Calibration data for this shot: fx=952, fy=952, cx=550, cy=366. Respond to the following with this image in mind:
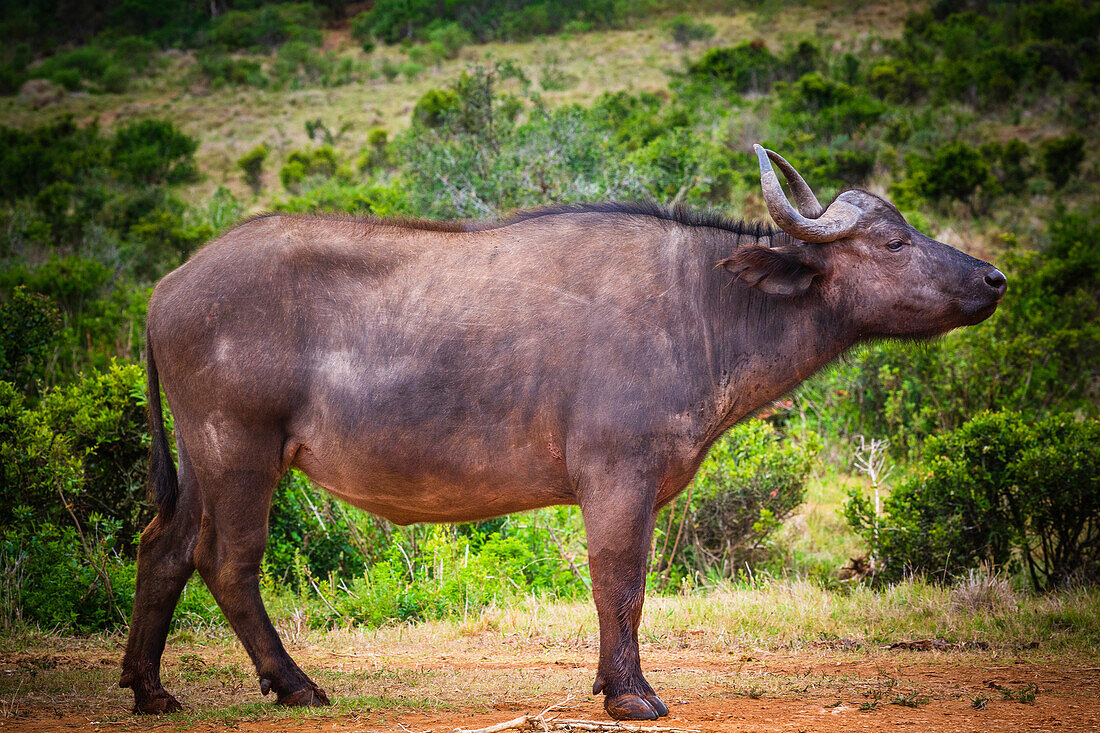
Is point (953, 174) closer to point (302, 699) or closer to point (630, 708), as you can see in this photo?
point (630, 708)

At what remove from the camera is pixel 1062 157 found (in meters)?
22.8

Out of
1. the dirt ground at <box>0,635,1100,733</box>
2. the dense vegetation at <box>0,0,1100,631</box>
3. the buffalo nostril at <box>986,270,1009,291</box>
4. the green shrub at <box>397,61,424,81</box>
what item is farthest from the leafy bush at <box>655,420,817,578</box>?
the green shrub at <box>397,61,424,81</box>

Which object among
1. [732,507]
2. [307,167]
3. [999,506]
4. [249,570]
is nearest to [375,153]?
[307,167]

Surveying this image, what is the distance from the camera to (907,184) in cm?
2052

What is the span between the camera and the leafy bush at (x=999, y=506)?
319 inches

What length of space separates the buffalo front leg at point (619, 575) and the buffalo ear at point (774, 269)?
1378 millimetres

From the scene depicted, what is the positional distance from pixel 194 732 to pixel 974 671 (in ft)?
15.7

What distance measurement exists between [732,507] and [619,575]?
187 inches

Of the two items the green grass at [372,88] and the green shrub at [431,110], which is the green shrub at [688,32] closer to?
the green grass at [372,88]

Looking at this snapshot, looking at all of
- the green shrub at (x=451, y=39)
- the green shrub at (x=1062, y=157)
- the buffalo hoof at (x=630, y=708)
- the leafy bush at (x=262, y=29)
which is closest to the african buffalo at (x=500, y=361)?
the buffalo hoof at (x=630, y=708)

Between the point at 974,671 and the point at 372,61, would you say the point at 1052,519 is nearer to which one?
the point at 974,671

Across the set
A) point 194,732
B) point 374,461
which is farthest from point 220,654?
point 374,461

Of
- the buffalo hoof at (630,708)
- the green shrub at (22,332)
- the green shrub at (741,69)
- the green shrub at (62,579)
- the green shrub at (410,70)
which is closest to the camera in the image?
the buffalo hoof at (630,708)

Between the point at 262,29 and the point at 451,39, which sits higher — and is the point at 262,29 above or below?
above
